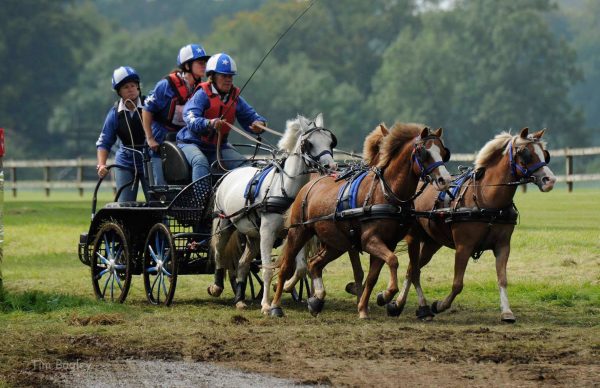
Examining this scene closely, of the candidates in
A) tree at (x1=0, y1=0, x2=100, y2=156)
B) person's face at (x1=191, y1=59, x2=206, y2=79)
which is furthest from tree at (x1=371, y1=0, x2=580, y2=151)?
person's face at (x1=191, y1=59, x2=206, y2=79)

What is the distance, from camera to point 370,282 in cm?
1236

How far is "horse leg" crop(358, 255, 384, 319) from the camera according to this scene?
40.5ft

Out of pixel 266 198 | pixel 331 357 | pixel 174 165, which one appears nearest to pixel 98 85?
pixel 174 165

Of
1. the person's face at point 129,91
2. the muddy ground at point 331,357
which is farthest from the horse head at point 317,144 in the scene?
the person's face at point 129,91

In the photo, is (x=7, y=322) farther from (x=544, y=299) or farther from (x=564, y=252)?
(x=564, y=252)

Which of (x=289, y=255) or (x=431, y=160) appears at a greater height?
(x=431, y=160)

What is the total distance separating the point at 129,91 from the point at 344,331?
473cm

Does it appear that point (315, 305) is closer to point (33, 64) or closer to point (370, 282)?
point (370, 282)

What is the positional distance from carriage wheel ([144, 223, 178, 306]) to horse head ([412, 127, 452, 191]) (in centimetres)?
269

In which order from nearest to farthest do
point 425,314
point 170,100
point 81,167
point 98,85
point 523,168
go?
1. point 523,168
2. point 425,314
3. point 170,100
4. point 81,167
5. point 98,85

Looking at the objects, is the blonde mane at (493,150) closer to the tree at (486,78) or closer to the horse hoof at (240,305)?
the horse hoof at (240,305)

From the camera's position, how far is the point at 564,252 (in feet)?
61.3

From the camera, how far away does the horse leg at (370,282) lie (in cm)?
1236

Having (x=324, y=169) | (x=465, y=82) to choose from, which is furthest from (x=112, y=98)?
(x=324, y=169)
